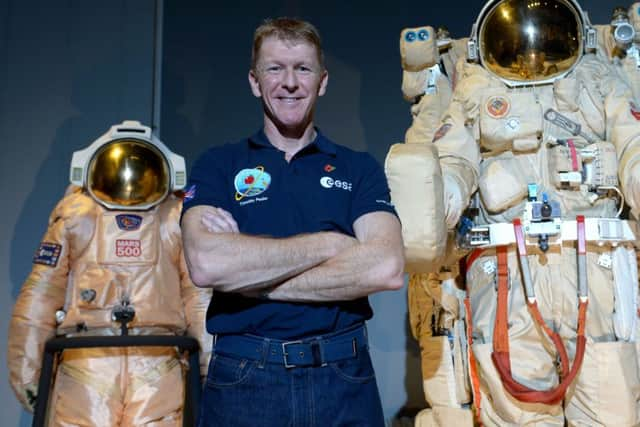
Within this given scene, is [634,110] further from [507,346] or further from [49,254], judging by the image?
[49,254]

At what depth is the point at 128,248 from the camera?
3.22 metres

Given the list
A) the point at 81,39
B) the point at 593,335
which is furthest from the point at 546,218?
the point at 81,39

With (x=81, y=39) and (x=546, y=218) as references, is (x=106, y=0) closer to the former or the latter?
(x=81, y=39)

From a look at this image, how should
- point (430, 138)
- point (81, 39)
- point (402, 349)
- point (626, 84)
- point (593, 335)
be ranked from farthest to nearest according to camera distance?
point (81, 39) < point (402, 349) < point (430, 138) < point (626, 84) < point (593, 335)

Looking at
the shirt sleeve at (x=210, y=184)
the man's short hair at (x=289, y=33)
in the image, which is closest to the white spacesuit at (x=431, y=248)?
the man's short hair at (x=289, y=33)

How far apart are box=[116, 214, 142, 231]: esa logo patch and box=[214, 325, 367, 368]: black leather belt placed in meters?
1.64

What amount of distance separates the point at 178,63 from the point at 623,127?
2.45 metres

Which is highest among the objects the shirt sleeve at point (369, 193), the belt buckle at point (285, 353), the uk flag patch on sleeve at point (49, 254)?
the shirt sleeve at point (369, 193)

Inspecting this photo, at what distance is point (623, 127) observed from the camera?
2709mm

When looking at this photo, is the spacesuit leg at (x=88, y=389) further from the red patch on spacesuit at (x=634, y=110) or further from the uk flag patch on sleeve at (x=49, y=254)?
the red patch on spacesuit at (x=634, y=110)

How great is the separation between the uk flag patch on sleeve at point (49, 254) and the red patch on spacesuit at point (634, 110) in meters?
2.33

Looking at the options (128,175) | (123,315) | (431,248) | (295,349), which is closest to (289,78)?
(295,349)

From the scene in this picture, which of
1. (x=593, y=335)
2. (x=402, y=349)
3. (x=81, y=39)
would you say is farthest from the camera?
(x=81, y=39)

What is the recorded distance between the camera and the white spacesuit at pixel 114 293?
305 centimetres
